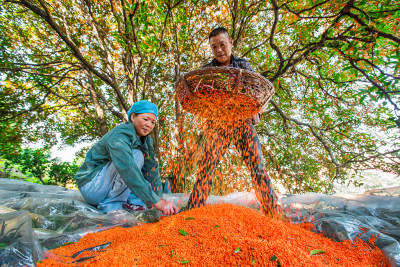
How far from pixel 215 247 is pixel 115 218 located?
3.23 feet

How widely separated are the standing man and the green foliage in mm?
6553

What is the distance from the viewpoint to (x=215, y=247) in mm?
1027

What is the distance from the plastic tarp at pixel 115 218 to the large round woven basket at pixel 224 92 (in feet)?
3.47

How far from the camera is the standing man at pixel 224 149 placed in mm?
1799

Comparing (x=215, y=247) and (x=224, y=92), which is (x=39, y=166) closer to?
(x=224, y=92)

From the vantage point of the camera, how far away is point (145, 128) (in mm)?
2154

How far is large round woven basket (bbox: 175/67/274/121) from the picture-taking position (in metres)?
1.48

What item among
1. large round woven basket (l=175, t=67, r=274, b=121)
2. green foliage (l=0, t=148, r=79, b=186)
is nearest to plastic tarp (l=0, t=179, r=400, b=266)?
large round woven basket (l=175, t=67, r=274, b=121)

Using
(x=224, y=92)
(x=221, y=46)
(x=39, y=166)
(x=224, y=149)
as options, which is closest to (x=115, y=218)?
(x=224, y=149)

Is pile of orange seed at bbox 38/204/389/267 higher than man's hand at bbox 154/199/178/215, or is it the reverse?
man's hand at bbox 154/199/178/215

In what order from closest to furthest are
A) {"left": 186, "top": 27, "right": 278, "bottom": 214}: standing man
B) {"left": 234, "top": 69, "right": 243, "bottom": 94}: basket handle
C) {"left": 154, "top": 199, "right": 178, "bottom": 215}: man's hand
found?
{"left": 234, "top": 69, "right": 243, "bottom": 94}: basket handle → {"left": 154, "top": 199, "right": 178, "bottom": 215}: man's hand → {"left": 186, "top": 27, "right": 278, "bottom": 214}: standing man

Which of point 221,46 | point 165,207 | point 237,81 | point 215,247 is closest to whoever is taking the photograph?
point 215,247

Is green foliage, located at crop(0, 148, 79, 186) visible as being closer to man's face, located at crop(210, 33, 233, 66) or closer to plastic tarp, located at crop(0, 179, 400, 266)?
plastic tarp, located at crop(0, 179, 400, 266)

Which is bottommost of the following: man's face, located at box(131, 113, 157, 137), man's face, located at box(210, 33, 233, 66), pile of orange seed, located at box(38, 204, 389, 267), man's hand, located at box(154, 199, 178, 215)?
pile of orange seed, located at box(38, 204, 389, 267)
